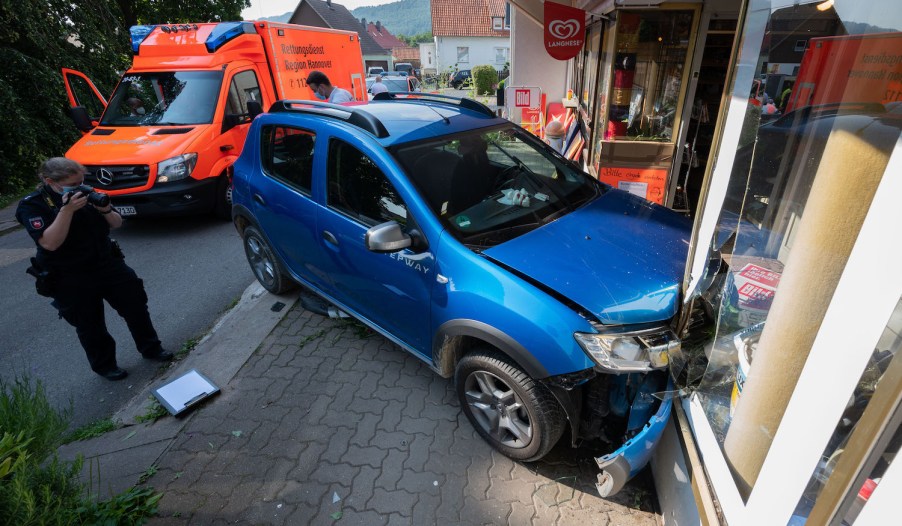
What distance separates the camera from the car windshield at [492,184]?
262 centimetres

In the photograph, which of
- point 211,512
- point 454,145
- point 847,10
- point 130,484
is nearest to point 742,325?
point 847,10

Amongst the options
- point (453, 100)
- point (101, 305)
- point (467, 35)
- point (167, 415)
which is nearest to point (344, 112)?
point (453, 100)

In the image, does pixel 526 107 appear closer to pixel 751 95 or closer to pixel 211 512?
pixel 751 95

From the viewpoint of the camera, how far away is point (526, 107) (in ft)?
29.2

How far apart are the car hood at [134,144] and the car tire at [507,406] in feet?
18.4

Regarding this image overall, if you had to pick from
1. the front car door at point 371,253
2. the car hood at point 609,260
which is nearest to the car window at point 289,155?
the front car door at point 371,253

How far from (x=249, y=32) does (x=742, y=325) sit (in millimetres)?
8290

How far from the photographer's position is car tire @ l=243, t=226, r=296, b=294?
13.8 feet

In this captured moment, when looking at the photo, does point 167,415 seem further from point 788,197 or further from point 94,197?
point 788,197

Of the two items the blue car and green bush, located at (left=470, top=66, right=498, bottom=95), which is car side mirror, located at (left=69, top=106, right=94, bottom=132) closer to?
the blue car

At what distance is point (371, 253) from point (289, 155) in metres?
1.40

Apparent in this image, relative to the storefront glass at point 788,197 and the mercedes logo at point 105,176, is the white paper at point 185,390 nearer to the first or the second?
the storefront glass at point 788,197

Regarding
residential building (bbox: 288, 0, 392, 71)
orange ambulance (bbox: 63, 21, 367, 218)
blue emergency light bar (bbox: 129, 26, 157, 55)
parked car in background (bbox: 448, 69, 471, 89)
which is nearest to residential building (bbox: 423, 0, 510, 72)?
residential building (bbox: 288, 0, 392, 71)

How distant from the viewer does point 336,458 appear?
2.70 m
